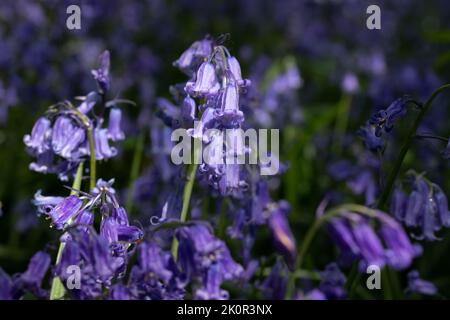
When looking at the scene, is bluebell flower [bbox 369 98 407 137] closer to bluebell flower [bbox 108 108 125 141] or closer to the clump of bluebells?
the clump of bluebells

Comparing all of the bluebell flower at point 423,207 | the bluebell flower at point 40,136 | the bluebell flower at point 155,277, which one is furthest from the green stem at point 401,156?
the bluebell flower at point 40,136

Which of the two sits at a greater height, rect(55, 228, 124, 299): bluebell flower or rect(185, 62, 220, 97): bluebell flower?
rect(185, 62, 220, 97): bluebell flower

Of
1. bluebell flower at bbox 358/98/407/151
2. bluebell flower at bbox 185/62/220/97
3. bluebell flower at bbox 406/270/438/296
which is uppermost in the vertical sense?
bluebell flower at bbox 185/62/220/97

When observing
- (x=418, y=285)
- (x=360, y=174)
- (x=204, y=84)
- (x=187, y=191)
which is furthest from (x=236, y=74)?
(x=360, y=174)

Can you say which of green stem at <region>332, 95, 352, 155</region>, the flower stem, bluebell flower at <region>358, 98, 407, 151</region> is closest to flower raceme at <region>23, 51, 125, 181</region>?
the flower stem

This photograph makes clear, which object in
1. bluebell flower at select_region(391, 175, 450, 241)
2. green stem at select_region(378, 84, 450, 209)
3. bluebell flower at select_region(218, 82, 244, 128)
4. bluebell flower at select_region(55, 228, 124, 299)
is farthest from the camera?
bluebell flower at select_region(391, 175, 450, 241)

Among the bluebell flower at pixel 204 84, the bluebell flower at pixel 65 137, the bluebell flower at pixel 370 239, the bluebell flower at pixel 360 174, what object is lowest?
the bluebell flower at pixel 370 239

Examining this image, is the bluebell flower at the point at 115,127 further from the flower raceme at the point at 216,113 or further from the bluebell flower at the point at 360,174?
the bluebell flower at the point at 360,174

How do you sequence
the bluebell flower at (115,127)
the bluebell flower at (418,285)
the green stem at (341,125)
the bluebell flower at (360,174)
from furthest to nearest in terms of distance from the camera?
the green stem at (341,125) → the bluebell flower at (360,174) → the bluebell flower at (418,285) → the bluebell flower at (115,127)

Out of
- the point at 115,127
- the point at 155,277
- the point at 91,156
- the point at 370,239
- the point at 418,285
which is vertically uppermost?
the point at 115,127

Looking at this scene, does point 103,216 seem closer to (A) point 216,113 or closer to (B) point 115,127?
(A) point 216,113

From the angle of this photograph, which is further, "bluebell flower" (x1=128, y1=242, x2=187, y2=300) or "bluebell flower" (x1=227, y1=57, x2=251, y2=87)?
"bluebell flower" (x1=227, y1=57, x2=251, y2=87)
